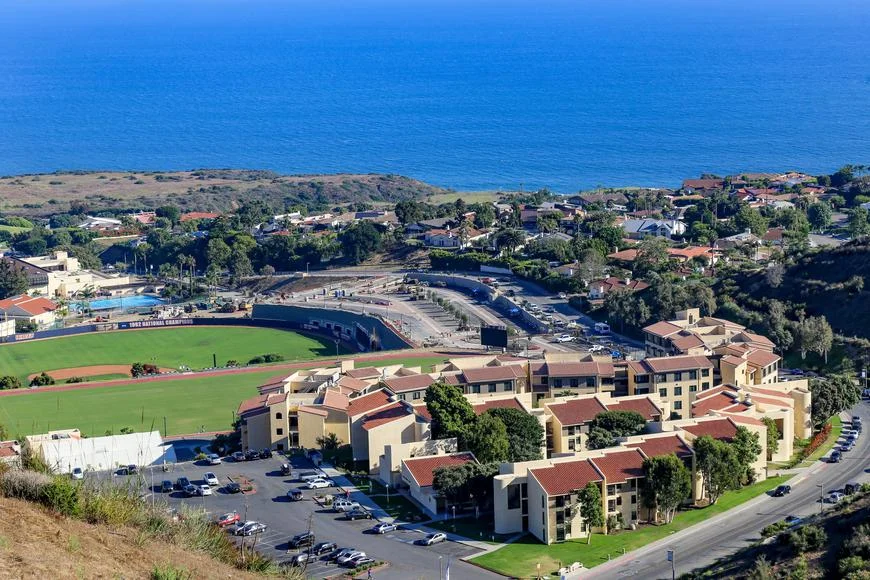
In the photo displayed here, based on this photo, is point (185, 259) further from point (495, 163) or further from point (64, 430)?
point (495, 163)

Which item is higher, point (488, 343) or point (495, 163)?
point (495, 163)

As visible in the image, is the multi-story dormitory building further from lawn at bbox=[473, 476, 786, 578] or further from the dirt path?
the dirt path

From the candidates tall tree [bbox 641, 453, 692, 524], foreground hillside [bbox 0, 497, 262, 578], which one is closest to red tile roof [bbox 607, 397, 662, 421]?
tall tree [bbox 641, 453, 692, 524]

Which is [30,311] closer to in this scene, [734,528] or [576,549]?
[576,549]

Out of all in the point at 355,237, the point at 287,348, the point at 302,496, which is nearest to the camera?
the point at 302,496

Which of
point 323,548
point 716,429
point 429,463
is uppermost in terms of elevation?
point 716,429

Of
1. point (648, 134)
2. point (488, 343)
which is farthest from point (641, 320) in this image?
point (648, 134)

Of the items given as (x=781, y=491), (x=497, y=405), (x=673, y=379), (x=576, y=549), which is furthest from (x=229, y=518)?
(x=673, y=379)
